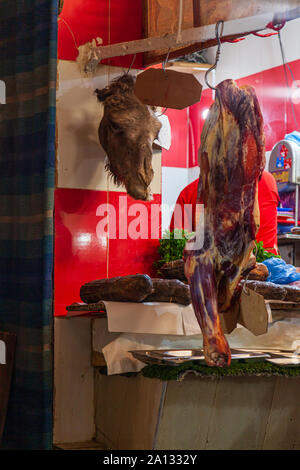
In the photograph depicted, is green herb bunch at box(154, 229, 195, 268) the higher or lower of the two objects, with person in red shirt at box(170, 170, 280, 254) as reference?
lower

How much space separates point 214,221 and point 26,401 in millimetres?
1247

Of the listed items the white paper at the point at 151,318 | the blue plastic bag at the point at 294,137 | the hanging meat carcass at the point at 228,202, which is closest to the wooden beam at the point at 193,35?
the hanging meat carcass at the point at 228,202

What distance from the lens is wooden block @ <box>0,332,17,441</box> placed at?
2.83m

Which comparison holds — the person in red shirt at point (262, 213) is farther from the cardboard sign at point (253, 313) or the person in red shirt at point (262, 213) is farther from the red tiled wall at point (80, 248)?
the cardboard sign at point (253, 313)

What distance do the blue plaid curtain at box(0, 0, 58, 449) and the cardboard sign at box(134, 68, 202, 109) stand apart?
0.40m

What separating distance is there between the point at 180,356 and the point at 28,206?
3.20ft

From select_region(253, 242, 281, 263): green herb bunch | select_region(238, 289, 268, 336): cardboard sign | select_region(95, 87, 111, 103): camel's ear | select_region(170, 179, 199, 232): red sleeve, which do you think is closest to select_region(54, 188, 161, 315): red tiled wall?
select_region(170, 179, 199, 232): red sleeve

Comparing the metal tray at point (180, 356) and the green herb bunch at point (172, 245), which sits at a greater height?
the green herb bunch at point (172, 245)

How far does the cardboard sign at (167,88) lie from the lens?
9.13 feet

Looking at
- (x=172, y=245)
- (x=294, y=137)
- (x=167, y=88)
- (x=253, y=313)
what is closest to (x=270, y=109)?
(x=294, y=137)

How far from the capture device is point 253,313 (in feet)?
7.30

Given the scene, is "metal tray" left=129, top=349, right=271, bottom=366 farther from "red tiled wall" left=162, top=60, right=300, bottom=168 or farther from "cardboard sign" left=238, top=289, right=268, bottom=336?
"red tiled wall" left=162, top=60, right=300, bottom=168

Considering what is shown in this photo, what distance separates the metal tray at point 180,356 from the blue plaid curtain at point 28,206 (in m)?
0.46

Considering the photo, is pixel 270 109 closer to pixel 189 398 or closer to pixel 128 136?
pixel 128 136
